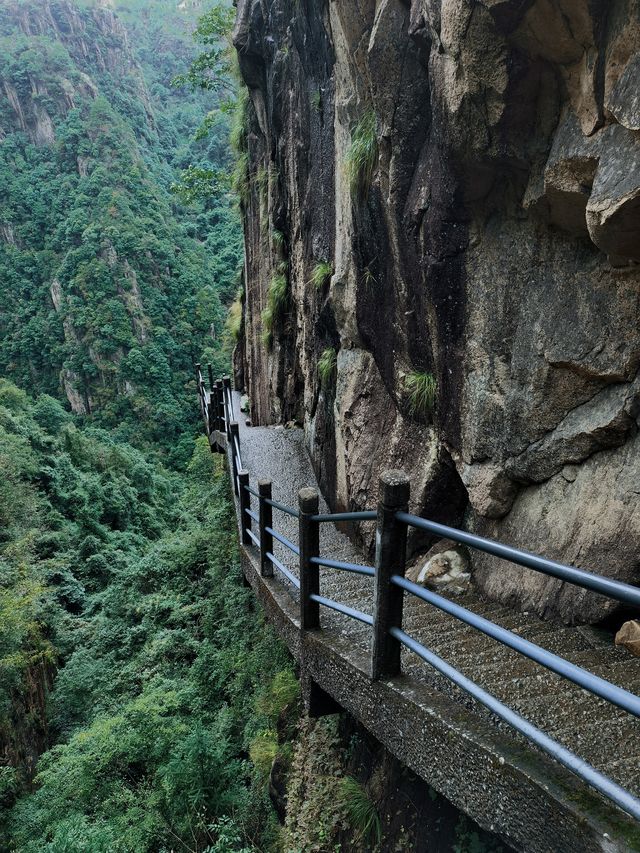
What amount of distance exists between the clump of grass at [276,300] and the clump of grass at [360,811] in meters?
8.62

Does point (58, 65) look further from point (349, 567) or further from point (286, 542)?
point (349, 567)

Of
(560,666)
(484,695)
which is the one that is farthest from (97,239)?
(560,666)

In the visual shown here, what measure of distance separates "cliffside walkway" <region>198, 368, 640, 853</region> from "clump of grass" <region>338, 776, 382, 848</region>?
82cm

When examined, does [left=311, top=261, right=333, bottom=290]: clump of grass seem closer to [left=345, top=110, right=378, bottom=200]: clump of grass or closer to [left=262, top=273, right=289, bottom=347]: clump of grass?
[left=345, top=110, right=378, bottom=200]: clump of grass

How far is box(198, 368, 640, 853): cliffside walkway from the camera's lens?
4.44 feet

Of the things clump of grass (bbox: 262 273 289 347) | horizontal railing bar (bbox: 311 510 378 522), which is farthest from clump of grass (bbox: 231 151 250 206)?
horizontal railing bar (bbox: 311 510 378 522)

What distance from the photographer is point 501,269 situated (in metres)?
3.46

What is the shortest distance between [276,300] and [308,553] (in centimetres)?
812

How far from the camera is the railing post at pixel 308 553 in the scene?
3145mm

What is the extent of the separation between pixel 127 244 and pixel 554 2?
57.7 meters

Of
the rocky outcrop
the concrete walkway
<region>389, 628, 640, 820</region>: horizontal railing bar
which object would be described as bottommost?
the concrete walkway

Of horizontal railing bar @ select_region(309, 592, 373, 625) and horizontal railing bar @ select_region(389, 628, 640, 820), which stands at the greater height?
horizontal railing bar @ select_region(389, 628, 640, 820)

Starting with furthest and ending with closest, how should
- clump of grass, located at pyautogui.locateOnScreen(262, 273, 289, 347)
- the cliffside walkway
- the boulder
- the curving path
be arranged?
1. clump of grass, located at pyautogui.locateOnScreen(262, 273, 289, 347)
2. the boulder
3. the curving path
4. the cliffside walkway

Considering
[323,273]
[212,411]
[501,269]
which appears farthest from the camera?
[212,411]
